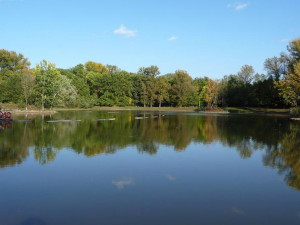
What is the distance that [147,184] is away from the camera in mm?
9547

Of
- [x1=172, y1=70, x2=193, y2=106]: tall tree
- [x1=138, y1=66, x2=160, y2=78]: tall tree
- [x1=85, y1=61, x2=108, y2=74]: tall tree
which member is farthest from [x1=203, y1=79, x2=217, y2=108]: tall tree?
[x1=85, y1=61, x2=108, y2=74]: tall tree

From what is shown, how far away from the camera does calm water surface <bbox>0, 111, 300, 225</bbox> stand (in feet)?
22.9

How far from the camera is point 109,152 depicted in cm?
1501

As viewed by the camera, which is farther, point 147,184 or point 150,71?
point 150,71

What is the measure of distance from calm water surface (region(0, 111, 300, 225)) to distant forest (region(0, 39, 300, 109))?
47260 millimetres

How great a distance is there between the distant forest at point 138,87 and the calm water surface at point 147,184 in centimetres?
4726

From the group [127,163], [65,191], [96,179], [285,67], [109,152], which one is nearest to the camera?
[65,191]

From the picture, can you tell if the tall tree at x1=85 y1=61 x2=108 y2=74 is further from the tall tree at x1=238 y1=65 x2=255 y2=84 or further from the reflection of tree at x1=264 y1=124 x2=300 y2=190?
the reflection of tree at x1=264 y1=124 x2=300 y2=190

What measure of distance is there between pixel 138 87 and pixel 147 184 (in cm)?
8086

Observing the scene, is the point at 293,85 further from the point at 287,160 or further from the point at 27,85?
the point at 27,85

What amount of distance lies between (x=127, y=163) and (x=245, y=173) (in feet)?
16.2

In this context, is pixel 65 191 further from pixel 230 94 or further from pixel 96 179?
pixel 230 94

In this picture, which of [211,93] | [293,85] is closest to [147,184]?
[293,85]

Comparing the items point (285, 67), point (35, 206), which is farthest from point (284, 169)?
point (285, 67)
